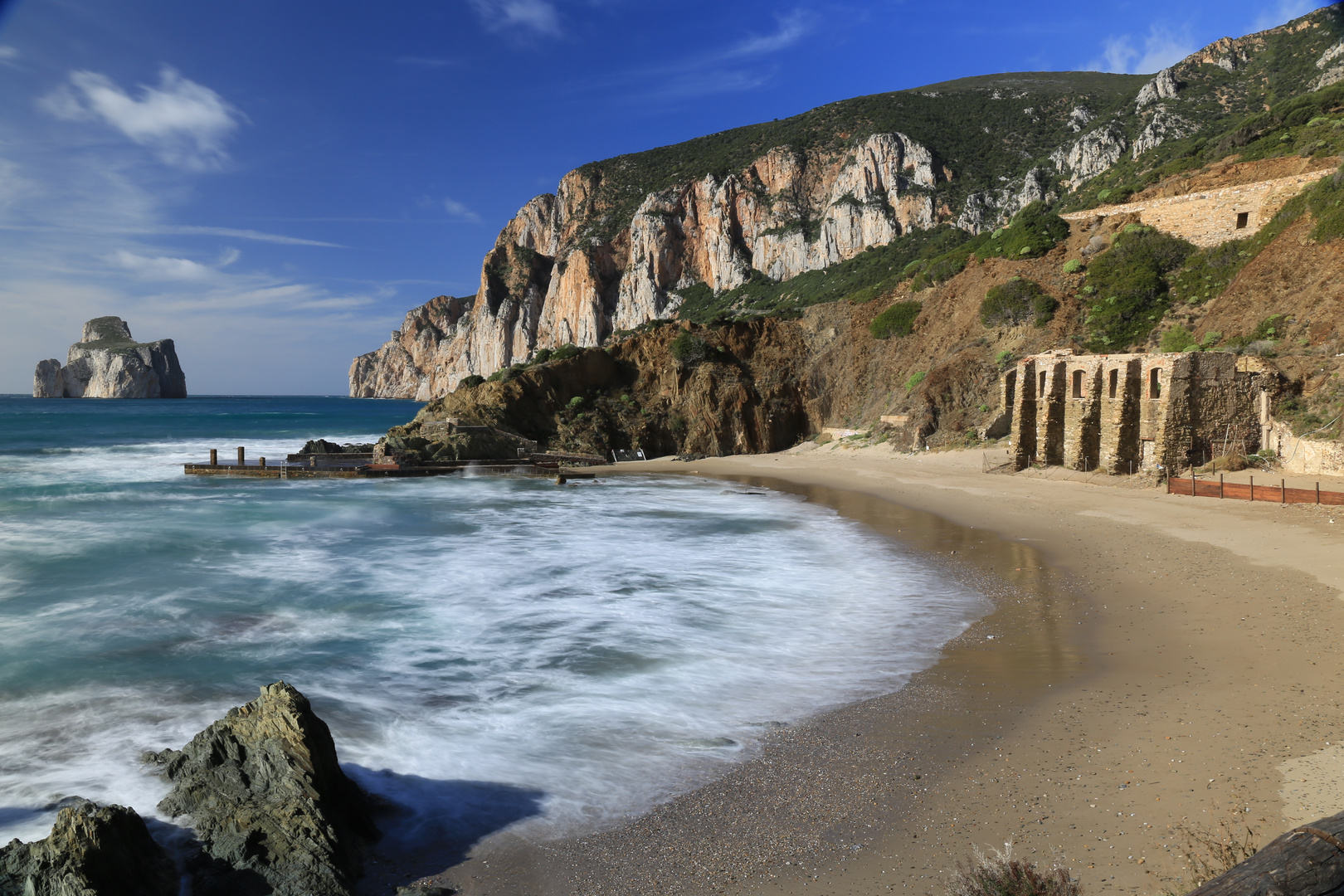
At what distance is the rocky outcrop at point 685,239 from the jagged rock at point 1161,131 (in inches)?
982

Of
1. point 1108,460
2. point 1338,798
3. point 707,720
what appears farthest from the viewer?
point 1108,460

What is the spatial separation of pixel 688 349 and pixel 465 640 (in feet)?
111

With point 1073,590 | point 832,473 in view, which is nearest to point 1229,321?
point 832,473

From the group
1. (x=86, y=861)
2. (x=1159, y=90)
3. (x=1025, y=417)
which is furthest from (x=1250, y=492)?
(x=1159, y=90)

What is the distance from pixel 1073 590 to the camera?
38.9 feet

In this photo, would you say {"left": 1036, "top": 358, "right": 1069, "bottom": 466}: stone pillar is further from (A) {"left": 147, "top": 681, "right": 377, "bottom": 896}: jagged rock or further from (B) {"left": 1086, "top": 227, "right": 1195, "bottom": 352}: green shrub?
(A) {"left": 147, "top": 681, "right": 377, "bottom": 896}: jagged rock

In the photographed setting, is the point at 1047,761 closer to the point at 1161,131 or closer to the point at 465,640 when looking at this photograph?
the point at 465,640

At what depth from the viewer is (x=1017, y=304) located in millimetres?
34562

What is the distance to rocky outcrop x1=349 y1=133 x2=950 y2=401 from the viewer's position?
3396 inches

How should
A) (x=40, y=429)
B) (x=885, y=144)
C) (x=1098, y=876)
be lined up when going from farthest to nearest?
1. (x=885, y=144)
2. (x=40, y=429)
3. (x=1098, y=876)

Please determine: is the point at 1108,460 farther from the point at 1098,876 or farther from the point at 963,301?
the point at 1098,876

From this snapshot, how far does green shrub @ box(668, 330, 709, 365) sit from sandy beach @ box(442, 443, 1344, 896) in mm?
32432

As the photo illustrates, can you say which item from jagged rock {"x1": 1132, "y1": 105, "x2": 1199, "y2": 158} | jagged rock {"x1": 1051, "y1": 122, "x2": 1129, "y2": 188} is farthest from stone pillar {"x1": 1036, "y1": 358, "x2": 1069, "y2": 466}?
jagged rock {"x1": 1051, "y1": 122, "x2": 1129, "y2": 188}

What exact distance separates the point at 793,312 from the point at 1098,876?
45.3 metres
